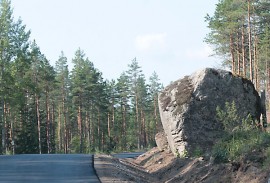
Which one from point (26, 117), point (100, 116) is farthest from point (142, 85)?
point (26, 117)

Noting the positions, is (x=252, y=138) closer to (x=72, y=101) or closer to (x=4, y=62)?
(x=4, y=62)

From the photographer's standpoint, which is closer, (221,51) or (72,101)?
(221,51)

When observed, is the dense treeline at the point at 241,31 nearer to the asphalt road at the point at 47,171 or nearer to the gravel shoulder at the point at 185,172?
the gravel shoulder at the point at 185,172

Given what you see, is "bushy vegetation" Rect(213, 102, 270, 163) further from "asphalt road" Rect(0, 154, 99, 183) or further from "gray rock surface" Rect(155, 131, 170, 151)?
"gray rock surface" Rect(155, 131, 170, 151)

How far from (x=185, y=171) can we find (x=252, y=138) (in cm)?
343

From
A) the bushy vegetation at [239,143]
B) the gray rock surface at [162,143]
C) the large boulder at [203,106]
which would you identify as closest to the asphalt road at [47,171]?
the large boulder at [203,106]

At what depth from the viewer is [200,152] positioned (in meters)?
19.6

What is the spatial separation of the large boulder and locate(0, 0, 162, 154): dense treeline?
68.7 feet

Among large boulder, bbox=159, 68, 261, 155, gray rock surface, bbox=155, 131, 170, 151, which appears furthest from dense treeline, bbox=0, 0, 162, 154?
large boulder, bbox=159, 68, 261, 155

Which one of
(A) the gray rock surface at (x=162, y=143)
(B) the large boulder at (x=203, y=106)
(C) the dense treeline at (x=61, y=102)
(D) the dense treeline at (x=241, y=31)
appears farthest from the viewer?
(C) the dense treeline at (x=61, y=102)

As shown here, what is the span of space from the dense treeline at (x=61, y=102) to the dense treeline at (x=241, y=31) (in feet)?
56.7

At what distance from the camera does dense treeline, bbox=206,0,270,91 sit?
36022 mm

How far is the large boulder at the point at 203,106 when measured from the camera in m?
20.3

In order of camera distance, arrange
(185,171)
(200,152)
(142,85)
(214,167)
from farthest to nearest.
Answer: (142,85)
(200,152)
(185,171)
(214,167)
